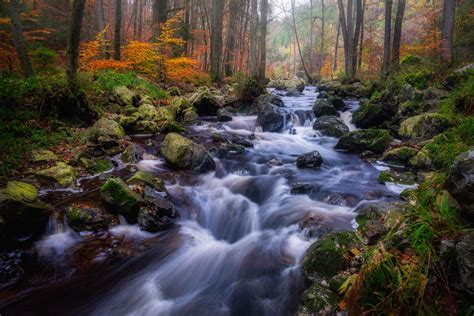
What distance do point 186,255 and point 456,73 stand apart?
32.4 ft

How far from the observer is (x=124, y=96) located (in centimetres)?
1126

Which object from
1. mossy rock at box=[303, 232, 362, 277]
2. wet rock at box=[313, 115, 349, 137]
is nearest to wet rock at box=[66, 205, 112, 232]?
mossy rock at box=[303, 232, 362, 277]

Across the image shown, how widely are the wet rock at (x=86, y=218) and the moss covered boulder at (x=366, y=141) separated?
281 inches

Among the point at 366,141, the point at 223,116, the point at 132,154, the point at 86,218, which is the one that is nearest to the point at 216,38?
the point at 223,116

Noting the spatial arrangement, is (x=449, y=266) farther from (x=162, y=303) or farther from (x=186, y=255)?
(x=186, y=255)

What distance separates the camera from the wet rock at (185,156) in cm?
786

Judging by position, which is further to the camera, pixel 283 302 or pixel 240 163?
pixel 240 163

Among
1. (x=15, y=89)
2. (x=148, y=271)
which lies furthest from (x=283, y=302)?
(x=15, y=89)

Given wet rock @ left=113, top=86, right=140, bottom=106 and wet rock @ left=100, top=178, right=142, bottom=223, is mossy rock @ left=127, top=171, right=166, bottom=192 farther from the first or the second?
wet rock @ left=113, top=86, right=140, bottom=106

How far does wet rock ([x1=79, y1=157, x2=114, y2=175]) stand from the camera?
22.9 feet

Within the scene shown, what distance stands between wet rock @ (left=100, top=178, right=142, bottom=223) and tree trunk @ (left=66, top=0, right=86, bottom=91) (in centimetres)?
452

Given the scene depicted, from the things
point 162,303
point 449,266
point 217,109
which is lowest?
point 162,303

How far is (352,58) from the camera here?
69.8 ft

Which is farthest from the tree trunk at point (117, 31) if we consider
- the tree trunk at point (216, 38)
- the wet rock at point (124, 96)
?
the tree trunk at point (216, 38)
